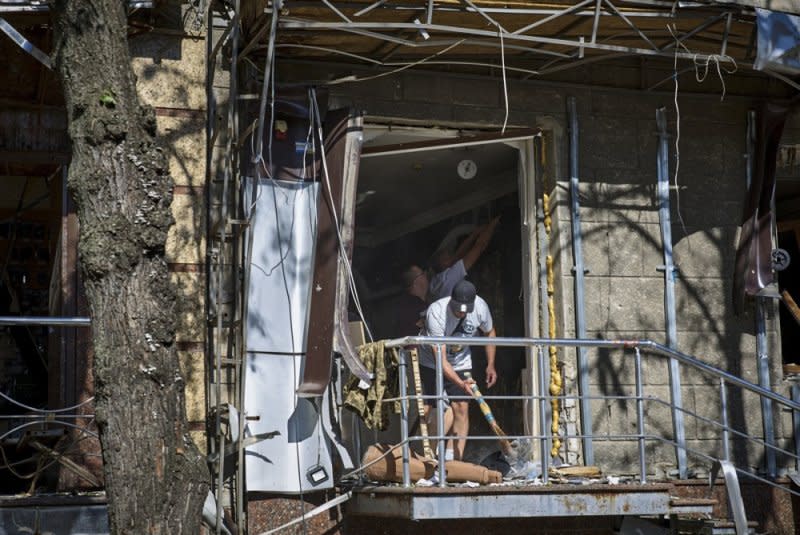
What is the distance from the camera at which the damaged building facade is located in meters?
9.17

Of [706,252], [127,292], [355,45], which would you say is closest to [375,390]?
[355,45]

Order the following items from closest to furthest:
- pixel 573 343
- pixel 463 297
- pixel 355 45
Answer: pixel 573 343
pixel 355 45
pixel 463 297

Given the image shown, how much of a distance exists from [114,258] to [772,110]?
737 cm

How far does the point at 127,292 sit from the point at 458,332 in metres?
5.29

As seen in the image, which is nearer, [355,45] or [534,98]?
[355,45]

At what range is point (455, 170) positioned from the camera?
512 inches

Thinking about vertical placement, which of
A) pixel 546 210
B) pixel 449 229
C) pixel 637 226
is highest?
pixel 449 229

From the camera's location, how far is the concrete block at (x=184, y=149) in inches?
377

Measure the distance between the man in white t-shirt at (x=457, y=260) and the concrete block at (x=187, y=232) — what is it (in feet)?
9.41

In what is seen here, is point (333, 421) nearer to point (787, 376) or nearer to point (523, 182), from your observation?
point (523, 182)

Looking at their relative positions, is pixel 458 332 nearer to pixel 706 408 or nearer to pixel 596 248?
pixel 596 248

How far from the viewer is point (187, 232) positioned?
31.3 feet

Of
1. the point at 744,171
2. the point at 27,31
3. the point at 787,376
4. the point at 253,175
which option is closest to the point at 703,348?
the point at 787,376

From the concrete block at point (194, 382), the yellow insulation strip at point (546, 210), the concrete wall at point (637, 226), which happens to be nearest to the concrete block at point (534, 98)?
the concrete wall at point (637, 226)
